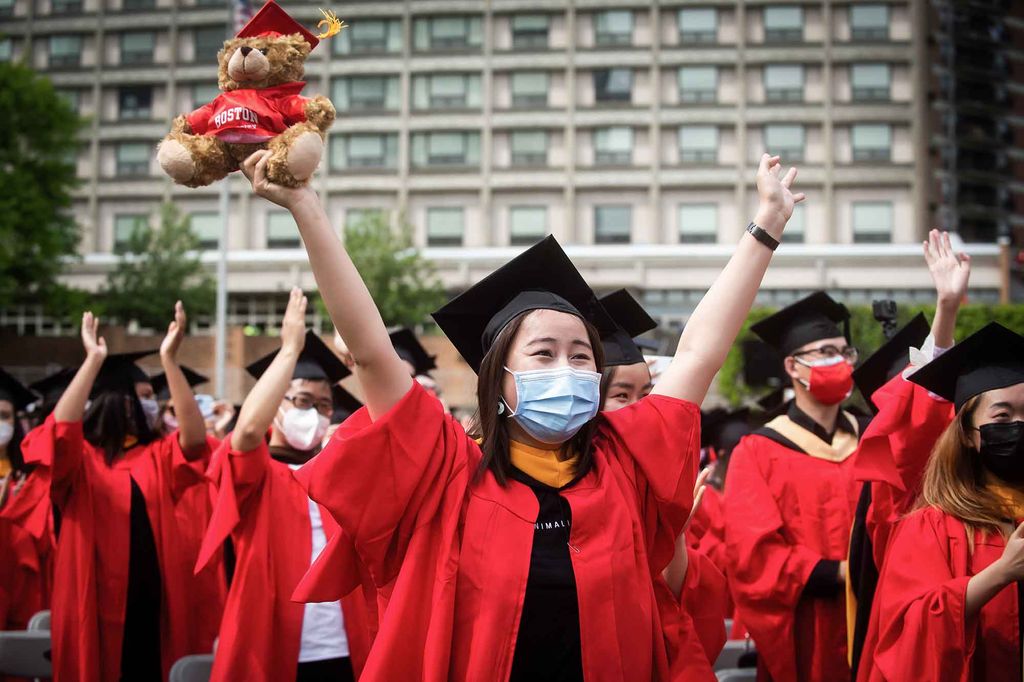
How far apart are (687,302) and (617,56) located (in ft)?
39.5

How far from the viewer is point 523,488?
9.50 feet

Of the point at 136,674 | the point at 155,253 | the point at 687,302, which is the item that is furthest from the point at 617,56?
the point at 136,674

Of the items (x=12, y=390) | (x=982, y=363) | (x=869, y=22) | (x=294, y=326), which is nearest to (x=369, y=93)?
(x=869, y=22)

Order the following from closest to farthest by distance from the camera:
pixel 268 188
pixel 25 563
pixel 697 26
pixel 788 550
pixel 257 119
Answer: pixel 268 188 → pixel 257 119 → pixel 788 550 → pixel 25 563 → pixel 697 26

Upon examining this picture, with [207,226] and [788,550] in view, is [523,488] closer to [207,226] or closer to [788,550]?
[788,550]

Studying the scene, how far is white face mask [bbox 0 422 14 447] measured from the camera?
6.91m

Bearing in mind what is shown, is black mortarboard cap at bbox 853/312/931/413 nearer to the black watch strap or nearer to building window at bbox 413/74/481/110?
the black watch strap

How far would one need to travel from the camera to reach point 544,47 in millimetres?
48125

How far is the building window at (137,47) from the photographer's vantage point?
5003cm

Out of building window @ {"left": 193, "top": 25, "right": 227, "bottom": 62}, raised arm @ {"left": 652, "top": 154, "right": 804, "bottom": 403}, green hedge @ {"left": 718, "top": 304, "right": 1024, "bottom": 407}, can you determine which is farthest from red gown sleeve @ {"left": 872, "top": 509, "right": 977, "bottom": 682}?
building window @ {"left": 193, "top": 25, "right": 227, "bottom": 62}

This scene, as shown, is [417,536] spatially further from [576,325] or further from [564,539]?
[576,325]

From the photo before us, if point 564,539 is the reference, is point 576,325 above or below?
above

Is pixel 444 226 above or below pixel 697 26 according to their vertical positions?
below

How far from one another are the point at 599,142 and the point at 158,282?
809 inches
